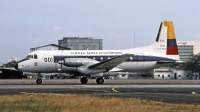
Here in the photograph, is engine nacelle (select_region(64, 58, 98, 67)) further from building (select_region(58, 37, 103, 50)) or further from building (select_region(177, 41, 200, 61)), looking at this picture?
building (select_region(177, 41, 200, 61))

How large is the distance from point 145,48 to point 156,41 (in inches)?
77.6

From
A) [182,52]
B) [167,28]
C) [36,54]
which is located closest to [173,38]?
[167,28]

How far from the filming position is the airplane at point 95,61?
140 feet

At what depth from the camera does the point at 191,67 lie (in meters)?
118

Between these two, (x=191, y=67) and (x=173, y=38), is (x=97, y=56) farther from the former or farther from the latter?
(x=191, y=67)

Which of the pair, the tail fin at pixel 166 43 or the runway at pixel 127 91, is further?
the tail fin at pixel 166 43

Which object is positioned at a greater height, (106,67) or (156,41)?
(156,41)

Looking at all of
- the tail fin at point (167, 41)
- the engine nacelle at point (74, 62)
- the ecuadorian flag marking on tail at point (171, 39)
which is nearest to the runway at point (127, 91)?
the engine nacelle at point (74, 62)

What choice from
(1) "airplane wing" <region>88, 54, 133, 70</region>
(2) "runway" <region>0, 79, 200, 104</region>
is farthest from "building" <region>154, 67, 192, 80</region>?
(2) "runway" <region>0, 79, 200, 104</region>

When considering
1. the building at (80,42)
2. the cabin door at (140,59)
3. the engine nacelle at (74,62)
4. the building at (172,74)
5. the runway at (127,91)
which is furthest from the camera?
the building at (80,42)

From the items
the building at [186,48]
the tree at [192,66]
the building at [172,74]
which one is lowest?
the building at [172,74]

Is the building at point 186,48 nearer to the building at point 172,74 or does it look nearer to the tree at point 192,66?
the building at point 172,74

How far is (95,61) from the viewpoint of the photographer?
4375 centimetres

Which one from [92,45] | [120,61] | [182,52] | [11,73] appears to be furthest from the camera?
[182,52]
